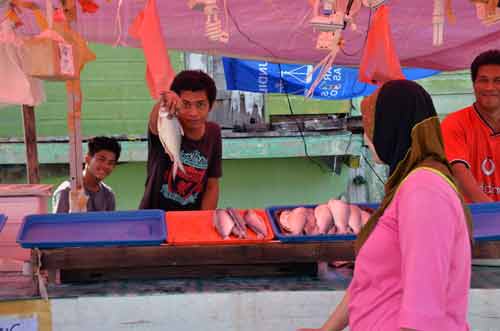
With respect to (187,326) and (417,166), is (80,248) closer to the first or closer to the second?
(187,326)

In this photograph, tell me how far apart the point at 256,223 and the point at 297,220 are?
0.22 m

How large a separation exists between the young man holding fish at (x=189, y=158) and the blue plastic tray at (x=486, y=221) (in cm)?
176

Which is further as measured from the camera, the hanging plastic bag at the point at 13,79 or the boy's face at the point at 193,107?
the boy's face at the point at 193,107

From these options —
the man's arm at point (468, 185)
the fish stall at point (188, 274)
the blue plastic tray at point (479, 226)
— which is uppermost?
the man's arm at point (468, 185)

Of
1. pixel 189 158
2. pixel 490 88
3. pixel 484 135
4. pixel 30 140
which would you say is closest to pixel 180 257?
pixel 189 158

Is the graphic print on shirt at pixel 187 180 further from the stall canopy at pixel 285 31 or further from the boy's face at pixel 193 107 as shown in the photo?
the stall canopy at pixel 285 31

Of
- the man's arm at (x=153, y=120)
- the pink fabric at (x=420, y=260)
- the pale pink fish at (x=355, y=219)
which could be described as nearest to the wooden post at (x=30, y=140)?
the man's arm at (x=153, y=120)

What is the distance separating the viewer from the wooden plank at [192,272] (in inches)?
119

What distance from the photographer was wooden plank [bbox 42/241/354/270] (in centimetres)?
284

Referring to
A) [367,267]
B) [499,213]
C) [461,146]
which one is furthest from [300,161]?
[367,267]

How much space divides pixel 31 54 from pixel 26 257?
1.11 meters

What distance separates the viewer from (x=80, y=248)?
2.84 m

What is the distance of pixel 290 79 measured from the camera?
693 cm

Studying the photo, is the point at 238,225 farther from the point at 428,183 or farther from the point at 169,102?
the point at 428,183
